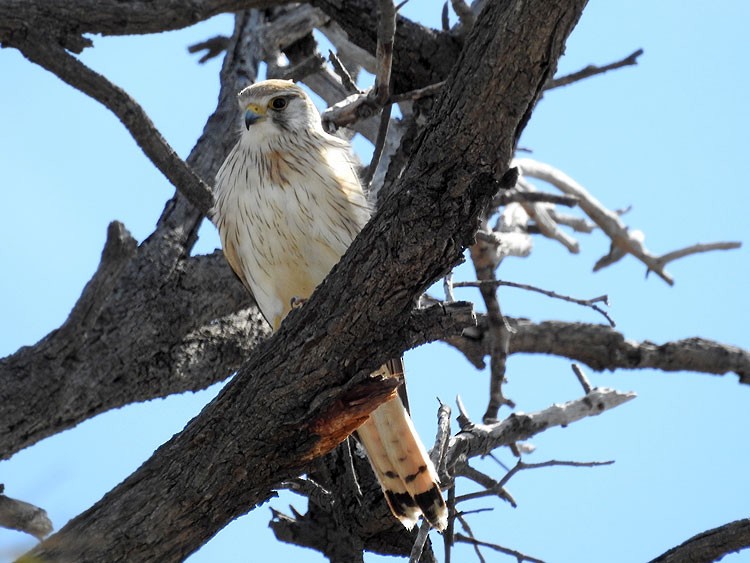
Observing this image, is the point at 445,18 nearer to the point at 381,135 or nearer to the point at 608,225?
the point at 381,135

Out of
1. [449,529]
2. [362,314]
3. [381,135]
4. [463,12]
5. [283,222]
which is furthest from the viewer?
[463,12]

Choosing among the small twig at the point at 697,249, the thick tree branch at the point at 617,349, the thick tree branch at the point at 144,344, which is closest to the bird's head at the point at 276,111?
the thick tree branch at the point at 144,344

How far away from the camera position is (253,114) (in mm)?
3777

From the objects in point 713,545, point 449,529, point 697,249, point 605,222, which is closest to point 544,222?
point 605,222

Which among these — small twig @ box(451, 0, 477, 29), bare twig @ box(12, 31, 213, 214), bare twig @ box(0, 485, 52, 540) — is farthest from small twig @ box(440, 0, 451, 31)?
bare twig @ box(0, 485, 52, 540)

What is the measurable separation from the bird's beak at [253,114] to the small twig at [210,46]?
240 centimetres

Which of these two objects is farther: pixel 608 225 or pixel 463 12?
pixel 608 225

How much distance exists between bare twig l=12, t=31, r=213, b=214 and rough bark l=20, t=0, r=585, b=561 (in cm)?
146

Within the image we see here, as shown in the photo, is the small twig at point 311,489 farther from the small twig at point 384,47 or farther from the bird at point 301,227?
the small twig at point 384,47

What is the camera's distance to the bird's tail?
3.20 meters

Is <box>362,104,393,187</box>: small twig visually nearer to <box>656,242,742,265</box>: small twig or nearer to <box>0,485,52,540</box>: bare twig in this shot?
<box>0,485,52,540</box>: bare twig

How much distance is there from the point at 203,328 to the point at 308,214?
118 centimetres

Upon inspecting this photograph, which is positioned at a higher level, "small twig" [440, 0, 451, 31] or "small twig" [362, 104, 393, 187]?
"small twig" [440, 0, 451, 31]

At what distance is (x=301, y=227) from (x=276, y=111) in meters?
0.64
